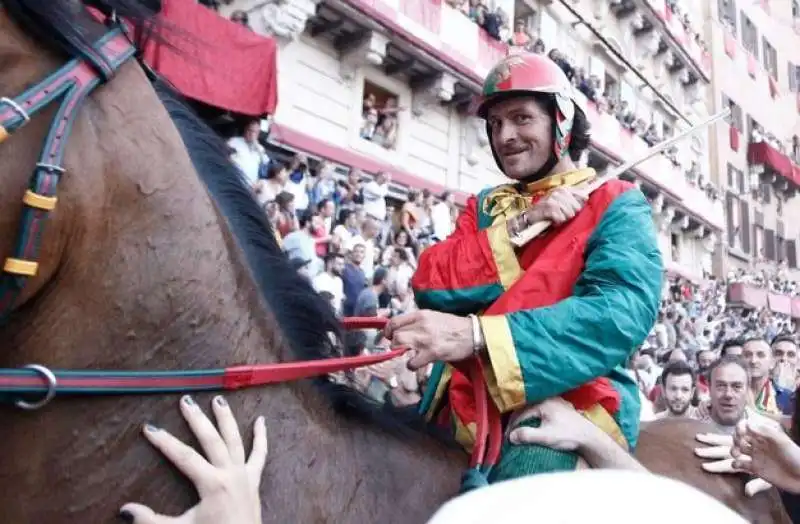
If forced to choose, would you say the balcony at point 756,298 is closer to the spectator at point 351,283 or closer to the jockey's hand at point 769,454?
the spectator at point 351,283

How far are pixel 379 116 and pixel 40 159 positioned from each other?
1432 cm

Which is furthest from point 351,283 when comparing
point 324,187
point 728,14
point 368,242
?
point 728,14

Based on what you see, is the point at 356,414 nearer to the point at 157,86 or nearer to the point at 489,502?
the point at 157,86

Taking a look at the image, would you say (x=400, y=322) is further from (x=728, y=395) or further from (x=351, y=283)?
(x=351, y=283)

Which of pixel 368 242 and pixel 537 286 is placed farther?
pixel 368 242

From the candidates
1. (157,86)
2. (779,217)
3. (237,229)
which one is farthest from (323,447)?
(779,217)

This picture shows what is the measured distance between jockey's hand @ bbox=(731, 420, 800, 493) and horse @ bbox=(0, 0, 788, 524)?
1556 mm

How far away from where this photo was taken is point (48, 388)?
149 centimetres

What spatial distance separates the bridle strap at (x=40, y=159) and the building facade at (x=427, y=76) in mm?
7433

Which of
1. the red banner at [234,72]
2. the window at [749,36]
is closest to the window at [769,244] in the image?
the window at [749,36]

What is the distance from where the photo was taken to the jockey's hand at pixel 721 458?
2895 millimetres

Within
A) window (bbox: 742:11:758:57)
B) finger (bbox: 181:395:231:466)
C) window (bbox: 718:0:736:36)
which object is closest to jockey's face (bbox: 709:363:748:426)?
finger (bbox: 181:395:231:466)

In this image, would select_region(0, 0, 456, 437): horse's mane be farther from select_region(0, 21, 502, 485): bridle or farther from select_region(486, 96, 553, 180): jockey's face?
select_region(486, 96, 553, 180): jockey's face

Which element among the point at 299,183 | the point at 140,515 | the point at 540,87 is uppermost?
the point at 299,183
